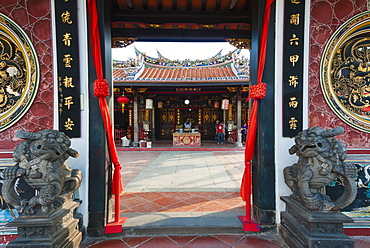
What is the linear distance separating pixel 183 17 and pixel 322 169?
3179mm

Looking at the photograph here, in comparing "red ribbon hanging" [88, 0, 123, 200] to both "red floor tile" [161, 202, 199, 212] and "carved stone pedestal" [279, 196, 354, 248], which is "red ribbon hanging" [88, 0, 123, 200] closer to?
"red floor tile" [161, 202, 199, 212]

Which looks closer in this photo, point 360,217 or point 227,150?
point 360,217

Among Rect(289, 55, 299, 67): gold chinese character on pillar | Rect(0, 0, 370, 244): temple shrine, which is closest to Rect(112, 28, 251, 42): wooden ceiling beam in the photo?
Rect(0, 0, 370, 244): temple shrine

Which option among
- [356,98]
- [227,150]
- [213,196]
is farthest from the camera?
[227,150]

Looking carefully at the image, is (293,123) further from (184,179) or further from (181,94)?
(181,94)

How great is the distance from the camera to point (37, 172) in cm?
200

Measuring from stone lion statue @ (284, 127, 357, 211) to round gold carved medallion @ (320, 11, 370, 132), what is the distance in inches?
35.9

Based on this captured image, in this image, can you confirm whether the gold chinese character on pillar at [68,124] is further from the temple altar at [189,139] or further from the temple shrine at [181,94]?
the temple altar at [189,139]

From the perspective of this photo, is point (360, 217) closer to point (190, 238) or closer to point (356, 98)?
point (356, 98)

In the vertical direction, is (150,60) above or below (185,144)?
above

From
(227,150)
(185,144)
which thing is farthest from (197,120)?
(227,150)

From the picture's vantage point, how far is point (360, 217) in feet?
8.79

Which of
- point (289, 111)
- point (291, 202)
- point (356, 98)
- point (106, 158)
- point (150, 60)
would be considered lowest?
point (291, 202)

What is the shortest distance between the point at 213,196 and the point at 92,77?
3.11 metres
